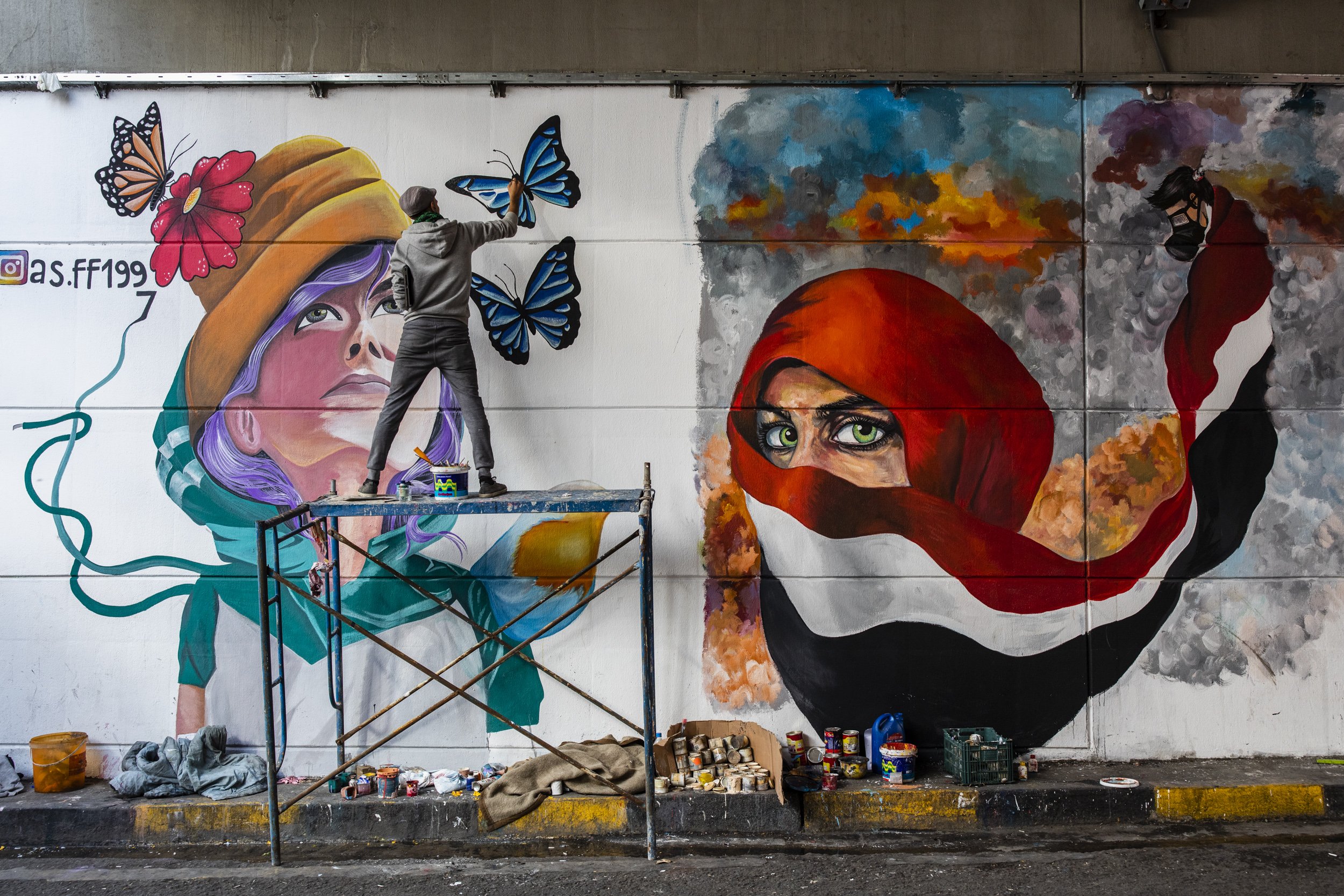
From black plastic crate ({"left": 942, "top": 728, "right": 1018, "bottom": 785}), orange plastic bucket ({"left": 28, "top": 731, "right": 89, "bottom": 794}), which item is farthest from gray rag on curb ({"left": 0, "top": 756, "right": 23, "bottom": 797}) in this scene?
black plastic crate ({"left": 942, "top": 728, "right": 1018, "bottom": 785})

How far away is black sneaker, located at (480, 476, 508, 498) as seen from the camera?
4930mm

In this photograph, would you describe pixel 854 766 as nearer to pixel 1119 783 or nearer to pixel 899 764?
pixel 899 764

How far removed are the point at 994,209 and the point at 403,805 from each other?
16.8ft

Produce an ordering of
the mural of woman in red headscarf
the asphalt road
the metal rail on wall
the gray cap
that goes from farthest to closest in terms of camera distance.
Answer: the mural of woman in red headscarf < the gray cap < the metal rail on wall < the asphalt road

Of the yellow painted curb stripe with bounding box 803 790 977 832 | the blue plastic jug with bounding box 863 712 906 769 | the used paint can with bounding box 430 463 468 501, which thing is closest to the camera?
the used paint can with bounding box 430 463 468 501

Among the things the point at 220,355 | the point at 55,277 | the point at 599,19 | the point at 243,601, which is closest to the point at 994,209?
the point at 599,19

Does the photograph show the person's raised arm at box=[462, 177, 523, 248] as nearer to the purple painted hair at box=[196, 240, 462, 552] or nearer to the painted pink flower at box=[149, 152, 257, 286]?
the purple painted hair at box=[196, 240, 462, 552]

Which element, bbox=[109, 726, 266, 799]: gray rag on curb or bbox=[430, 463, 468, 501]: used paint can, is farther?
bbox=[109, 726, 266, 799]: gray rag on curb

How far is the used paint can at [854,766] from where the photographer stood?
5.31 metres

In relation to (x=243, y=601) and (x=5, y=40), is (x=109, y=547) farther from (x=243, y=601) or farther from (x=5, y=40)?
(x=5, y=40)

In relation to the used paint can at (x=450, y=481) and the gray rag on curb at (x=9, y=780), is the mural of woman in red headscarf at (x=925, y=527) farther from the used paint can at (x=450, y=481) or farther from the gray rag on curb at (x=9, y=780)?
the gray rag on curb at (x=9, y=780)

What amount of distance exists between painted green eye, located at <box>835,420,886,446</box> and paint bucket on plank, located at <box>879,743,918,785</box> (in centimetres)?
187

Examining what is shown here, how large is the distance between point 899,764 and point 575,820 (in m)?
1.94

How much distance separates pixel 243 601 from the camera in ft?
18.4
